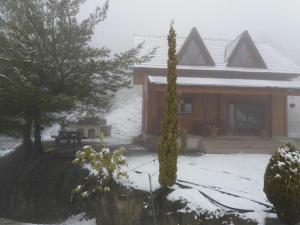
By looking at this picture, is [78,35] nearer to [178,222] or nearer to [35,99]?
[35,99]

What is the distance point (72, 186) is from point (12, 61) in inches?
193

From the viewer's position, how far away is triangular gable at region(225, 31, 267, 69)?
2159 cm

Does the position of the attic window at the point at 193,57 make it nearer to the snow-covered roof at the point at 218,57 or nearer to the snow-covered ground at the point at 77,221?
the snow-covered roof at the point at 218,57

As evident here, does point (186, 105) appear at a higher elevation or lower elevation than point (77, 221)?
higher

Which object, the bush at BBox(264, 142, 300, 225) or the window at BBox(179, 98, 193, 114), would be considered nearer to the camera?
the bush at BBox(264, 142, 300, 225)

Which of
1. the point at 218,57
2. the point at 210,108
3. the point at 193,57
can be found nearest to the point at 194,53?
the point at 193,57

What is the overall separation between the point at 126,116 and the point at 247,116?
16.8 metres

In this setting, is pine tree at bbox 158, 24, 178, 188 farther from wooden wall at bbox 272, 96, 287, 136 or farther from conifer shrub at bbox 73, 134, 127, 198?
wooden wall at bbox 272, 96, 287, 136

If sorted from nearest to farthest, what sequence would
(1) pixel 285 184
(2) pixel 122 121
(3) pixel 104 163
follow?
1. (1) pixel 285 184
2. (3) pixel 104 163
3. (2) pixel 122 121

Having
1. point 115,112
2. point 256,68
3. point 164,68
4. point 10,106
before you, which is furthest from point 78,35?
point 115,112

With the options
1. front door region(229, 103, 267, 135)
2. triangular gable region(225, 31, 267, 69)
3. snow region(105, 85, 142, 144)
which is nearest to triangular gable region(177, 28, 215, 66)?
triangular gable region(225, 31, 267, 69)

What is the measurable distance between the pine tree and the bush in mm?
2495

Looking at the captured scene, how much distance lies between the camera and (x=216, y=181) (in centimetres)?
1030

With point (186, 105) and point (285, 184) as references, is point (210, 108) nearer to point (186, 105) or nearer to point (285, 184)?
point (186, 105)
